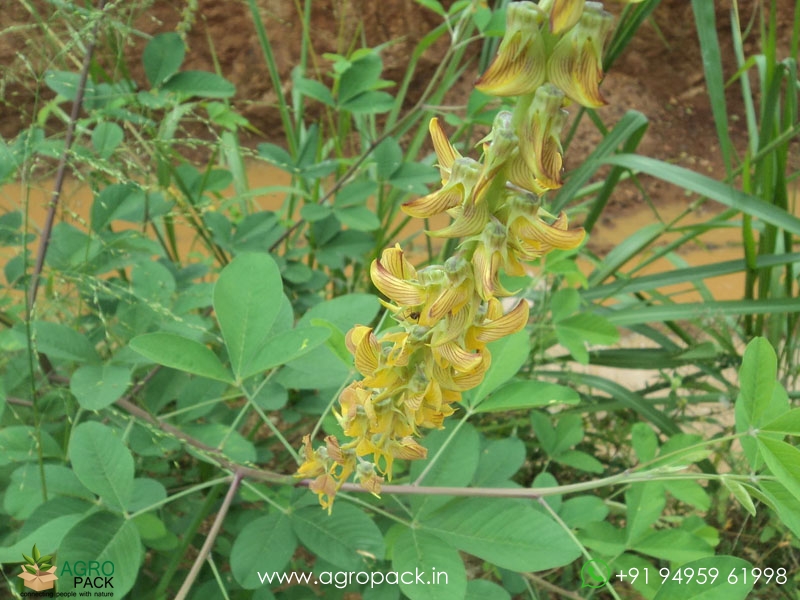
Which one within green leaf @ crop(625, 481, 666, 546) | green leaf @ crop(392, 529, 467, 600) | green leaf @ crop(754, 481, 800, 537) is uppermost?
green leaf @ crop(754, 481, 800, 537)

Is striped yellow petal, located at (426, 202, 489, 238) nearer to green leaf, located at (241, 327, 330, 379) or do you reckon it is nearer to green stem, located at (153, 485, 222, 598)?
green leaf, located at (241, 327, 330, 379)

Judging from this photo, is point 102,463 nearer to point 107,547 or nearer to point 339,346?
point 107,547

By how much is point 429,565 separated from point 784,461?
0.32 metres

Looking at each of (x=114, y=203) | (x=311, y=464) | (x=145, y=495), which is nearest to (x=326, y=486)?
(x=311, y=464)

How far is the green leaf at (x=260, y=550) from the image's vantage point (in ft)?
2.35

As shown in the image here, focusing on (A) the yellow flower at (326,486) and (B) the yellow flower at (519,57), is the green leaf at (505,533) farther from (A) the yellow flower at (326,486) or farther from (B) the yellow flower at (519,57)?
(B) the yellow flower at (519,57)

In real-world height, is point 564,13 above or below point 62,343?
above

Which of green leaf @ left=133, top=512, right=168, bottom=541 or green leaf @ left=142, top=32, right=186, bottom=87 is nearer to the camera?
green leaf @ left=133, top=512, right=168, bottom=541

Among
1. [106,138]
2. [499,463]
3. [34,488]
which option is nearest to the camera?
[34,488]

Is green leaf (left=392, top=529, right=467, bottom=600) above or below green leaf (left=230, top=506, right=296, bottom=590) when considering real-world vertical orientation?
above

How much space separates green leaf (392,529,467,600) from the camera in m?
0.63

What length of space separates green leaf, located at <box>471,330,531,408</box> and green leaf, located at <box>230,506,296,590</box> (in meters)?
0.25

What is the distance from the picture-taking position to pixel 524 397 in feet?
2.62

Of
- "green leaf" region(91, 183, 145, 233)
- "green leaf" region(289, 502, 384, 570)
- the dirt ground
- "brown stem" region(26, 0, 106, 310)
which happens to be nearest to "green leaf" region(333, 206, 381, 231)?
"green leaf" region(91, 183, 145, 233)
